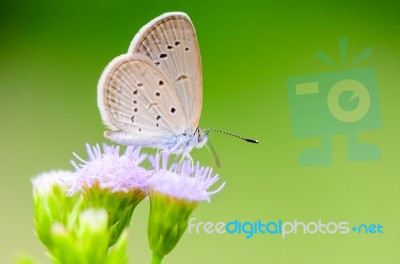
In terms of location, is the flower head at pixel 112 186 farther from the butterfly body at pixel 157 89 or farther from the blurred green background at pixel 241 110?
the blurred green background at pixel 241 110

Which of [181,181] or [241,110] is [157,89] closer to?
[181,181]

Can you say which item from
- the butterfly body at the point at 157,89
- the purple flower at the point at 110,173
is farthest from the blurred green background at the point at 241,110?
the purple flower at the point at 110,173

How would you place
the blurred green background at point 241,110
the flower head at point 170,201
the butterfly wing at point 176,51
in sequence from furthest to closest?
the blurred green background at point 241,110, the butterfly wing at point 176,51, the flower head at point 170,201

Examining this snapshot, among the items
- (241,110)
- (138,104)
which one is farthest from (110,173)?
(241,110)

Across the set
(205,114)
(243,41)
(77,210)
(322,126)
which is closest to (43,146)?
(205,114)

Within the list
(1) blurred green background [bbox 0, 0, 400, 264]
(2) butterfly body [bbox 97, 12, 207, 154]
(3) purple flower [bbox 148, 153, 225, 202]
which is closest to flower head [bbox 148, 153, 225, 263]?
(3) purple flower [bbox 148, 153, 225, 202]

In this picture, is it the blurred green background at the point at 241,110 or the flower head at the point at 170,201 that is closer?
the flower head at the point at 170,201

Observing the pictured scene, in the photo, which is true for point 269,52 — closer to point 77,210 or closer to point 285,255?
point 285,255
